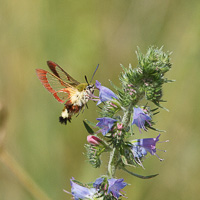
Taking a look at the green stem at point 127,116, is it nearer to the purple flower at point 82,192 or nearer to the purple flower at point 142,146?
the purple flower at point 142,146

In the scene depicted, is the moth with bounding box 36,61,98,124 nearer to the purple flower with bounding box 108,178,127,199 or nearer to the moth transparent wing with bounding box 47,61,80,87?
the moth transparent wing with bounding box 47,61,80,87

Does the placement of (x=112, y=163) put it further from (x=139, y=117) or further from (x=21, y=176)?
(x=21, y=176)

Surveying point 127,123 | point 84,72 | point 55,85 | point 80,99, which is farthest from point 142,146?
point 84,72

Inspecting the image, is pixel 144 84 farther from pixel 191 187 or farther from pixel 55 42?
pixel 55 42

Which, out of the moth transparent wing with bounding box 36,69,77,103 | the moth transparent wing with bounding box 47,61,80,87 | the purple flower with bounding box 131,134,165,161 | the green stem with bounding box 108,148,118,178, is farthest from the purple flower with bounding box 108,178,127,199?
the moth transparent wing with bounding box 47,61,80,87

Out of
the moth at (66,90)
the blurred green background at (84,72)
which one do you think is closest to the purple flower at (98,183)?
the moth at (66,90)

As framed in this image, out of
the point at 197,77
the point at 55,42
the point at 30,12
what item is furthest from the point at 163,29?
the point at 30,12
